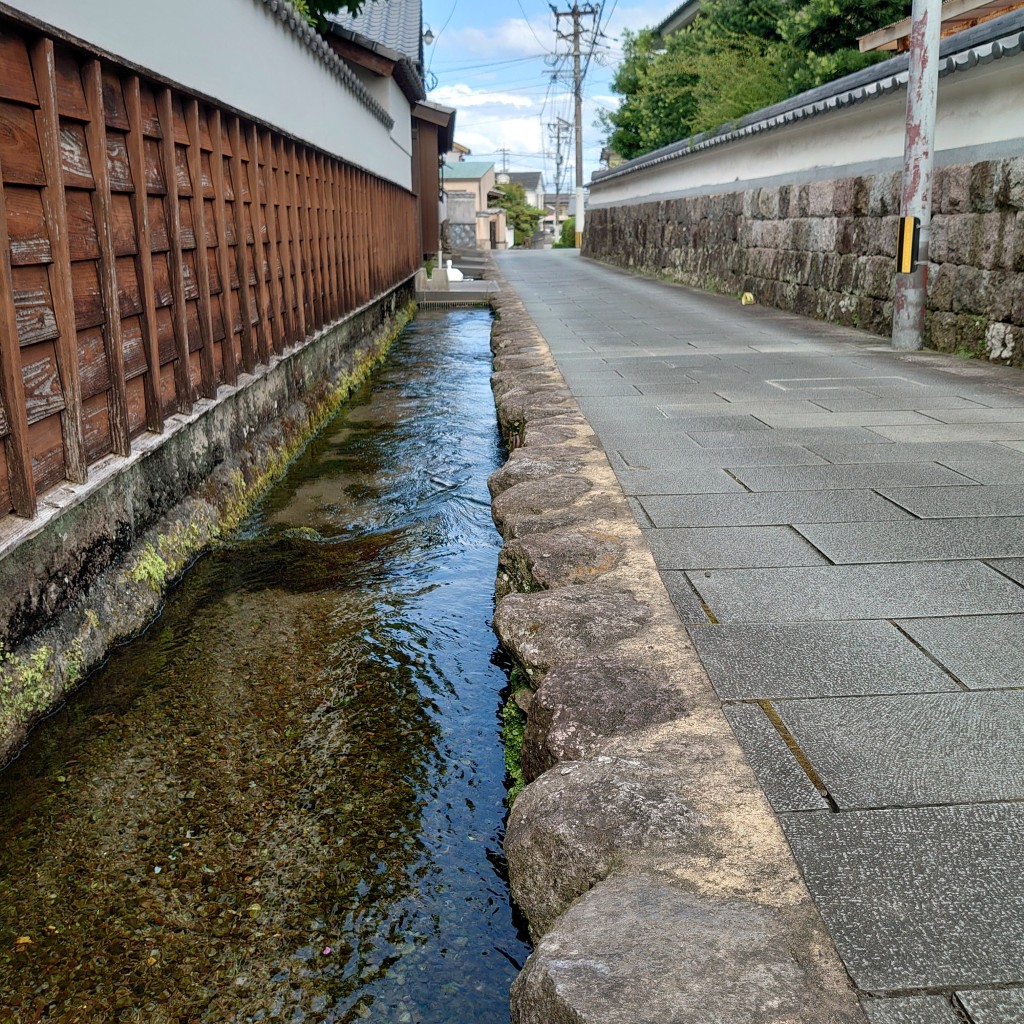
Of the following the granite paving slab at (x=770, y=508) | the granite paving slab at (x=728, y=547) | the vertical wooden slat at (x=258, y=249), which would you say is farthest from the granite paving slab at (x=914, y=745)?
the vertical wooden slat at (x=258, y=249)

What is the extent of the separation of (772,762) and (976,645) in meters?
1.12

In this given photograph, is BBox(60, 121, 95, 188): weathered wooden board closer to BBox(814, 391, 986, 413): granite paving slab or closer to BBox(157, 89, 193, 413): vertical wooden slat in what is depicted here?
BBox(157, 89, 193, 413): vertical wooden slat

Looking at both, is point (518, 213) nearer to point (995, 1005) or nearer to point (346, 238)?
point (346, 238)

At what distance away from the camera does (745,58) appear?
20141mm

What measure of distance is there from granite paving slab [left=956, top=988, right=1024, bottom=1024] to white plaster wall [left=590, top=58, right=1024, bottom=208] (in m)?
9.04

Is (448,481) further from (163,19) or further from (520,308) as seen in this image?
(520,308)

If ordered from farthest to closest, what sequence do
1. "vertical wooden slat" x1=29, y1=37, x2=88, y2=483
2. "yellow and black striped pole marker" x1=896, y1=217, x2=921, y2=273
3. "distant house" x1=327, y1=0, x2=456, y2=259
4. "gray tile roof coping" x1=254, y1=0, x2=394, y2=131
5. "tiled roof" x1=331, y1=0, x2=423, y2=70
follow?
"tiled roof" x1=331, y1=0, x2=423, y2=70, "distant house" x1=327, y1=0, x2=456, y2=259, "yellow and black striped pole marker" x1=896, y1=217, x2=921, y2=273, "gray tile roof coping" x1=254, y1=0, x2=394, y2=131, "vertical wooden slat" x1=29, y1=37, x2=88, y2=483

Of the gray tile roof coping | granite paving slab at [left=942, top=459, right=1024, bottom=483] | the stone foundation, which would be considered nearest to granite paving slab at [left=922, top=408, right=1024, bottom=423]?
granite paving slab at [left=942, top=459, right=1024, bottom=483]

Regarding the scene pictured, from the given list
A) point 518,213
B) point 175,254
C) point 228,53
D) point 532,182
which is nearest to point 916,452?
point 175,254

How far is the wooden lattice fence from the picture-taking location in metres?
3.42

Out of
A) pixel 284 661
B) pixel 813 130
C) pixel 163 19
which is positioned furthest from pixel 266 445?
pixel 813 130

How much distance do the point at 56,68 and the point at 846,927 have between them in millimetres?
3901

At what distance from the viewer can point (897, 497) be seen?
4.90 m

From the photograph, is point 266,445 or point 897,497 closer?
point 897,497
